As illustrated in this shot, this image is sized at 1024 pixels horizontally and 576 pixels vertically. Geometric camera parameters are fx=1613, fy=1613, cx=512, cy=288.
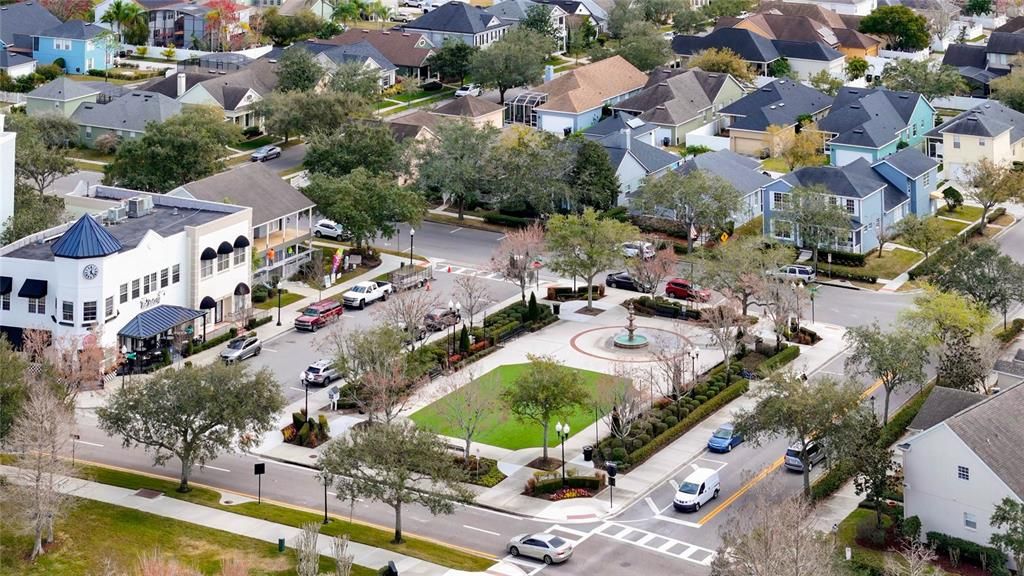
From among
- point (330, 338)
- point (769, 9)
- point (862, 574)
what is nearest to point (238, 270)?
point (330, 338)

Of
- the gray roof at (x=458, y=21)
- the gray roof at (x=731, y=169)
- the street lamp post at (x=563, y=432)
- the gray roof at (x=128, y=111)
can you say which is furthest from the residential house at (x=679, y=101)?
the street lamp post at (x=563, y=432)

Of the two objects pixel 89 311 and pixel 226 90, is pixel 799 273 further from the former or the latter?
pixel 226 90

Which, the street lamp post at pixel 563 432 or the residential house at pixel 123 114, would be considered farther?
the residential house at pixel 123 114

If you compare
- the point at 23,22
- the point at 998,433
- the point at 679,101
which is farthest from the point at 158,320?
the point at 23,22

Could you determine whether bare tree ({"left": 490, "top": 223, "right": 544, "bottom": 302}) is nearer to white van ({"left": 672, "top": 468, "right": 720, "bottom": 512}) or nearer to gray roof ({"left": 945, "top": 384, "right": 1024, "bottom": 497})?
white van ({"left": 672, "top": 468, "right": 720, "bottom": 512})

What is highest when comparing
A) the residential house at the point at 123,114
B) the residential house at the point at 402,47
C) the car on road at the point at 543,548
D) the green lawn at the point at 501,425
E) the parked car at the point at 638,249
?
the residential house at the point at 402,47

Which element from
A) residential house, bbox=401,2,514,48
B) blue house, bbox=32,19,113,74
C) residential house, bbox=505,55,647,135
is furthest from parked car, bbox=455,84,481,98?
blue house, bbox=32,19,113,74

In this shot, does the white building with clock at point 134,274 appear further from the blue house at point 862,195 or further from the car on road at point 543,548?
the blue house at point 862,195

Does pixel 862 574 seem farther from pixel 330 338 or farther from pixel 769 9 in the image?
pixel 769 9
